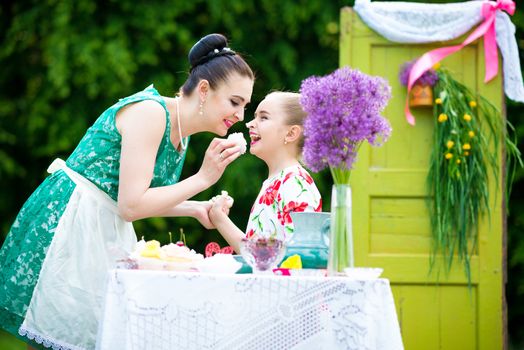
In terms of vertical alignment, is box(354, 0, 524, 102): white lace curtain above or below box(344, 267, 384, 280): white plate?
above

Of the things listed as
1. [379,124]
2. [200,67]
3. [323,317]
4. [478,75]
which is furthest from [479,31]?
[323,317]

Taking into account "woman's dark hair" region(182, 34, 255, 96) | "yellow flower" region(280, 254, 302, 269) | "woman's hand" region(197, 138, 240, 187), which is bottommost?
"yellow flower" region(280, 254, 302, 269)

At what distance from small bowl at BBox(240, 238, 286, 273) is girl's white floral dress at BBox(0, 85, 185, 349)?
0.59 m

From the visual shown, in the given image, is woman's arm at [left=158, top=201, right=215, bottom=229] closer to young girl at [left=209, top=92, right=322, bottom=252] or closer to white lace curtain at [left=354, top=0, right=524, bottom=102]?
young girl at [left=209, top=92, right=322, bottom=252]

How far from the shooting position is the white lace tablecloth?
2.05 metres

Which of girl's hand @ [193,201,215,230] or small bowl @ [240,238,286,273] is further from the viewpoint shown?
girl's hand @ [193,201,215,230]

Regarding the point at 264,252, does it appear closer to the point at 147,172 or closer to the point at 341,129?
the point at 341,129

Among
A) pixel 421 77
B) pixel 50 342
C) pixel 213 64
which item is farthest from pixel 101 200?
pixel 421 77

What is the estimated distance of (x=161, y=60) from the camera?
644cm

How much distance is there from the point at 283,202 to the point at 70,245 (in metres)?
0.74

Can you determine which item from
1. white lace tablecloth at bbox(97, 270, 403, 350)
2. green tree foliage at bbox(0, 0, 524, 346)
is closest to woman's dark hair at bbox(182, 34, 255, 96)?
white lace tablecloth at bbox(97, 270, 403, 350)

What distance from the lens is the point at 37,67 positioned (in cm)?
690

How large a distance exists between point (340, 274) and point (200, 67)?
110cm

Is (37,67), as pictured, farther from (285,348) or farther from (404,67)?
(285,348)
